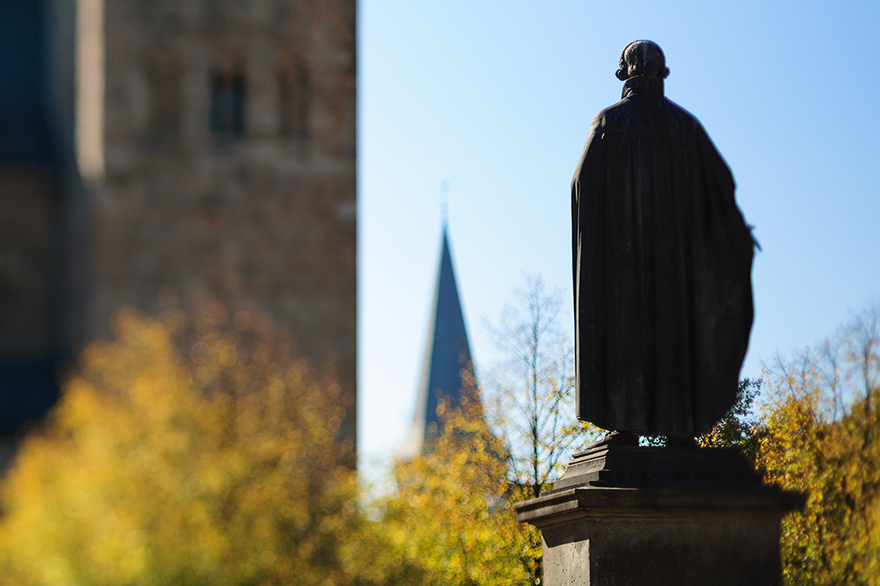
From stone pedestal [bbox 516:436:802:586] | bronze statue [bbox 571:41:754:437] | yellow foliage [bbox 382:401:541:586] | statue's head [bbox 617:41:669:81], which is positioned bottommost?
yellow foliage [bbox 382:401:541:586]

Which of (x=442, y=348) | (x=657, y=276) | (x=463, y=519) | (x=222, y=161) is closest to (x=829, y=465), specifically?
(x=657, y=276)

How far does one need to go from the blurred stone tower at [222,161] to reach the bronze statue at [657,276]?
23420 millimetres

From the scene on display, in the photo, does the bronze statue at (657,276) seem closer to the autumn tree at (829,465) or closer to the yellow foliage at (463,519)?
the autumn tree at (829,465)

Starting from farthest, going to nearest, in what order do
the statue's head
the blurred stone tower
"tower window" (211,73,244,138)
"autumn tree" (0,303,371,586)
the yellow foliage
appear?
"tower window" (211,73,244,138) < the blurred stone tower < "autumn tree" (0,303,371,586) < the yellow foliage < the statue's head

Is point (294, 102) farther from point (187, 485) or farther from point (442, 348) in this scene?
point (442, 348)

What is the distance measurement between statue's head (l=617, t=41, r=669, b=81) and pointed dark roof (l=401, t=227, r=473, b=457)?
5956 centimetres

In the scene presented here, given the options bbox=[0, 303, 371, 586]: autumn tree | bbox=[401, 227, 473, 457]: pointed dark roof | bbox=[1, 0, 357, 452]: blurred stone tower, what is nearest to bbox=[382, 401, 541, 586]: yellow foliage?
bbox=[0, 303, 371, 586]: autumn tree

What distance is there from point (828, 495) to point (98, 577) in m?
11.9

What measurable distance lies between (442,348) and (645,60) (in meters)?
60.7

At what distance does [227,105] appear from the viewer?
31.5 m

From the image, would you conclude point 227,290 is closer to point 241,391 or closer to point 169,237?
point 169,237

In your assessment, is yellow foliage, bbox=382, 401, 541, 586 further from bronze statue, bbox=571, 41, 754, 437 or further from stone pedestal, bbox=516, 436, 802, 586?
stone pedestal, bbox=516, 436, 802, 586

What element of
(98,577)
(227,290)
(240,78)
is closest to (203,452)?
(98,577)

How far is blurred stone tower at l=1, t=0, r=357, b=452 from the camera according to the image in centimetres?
3006
